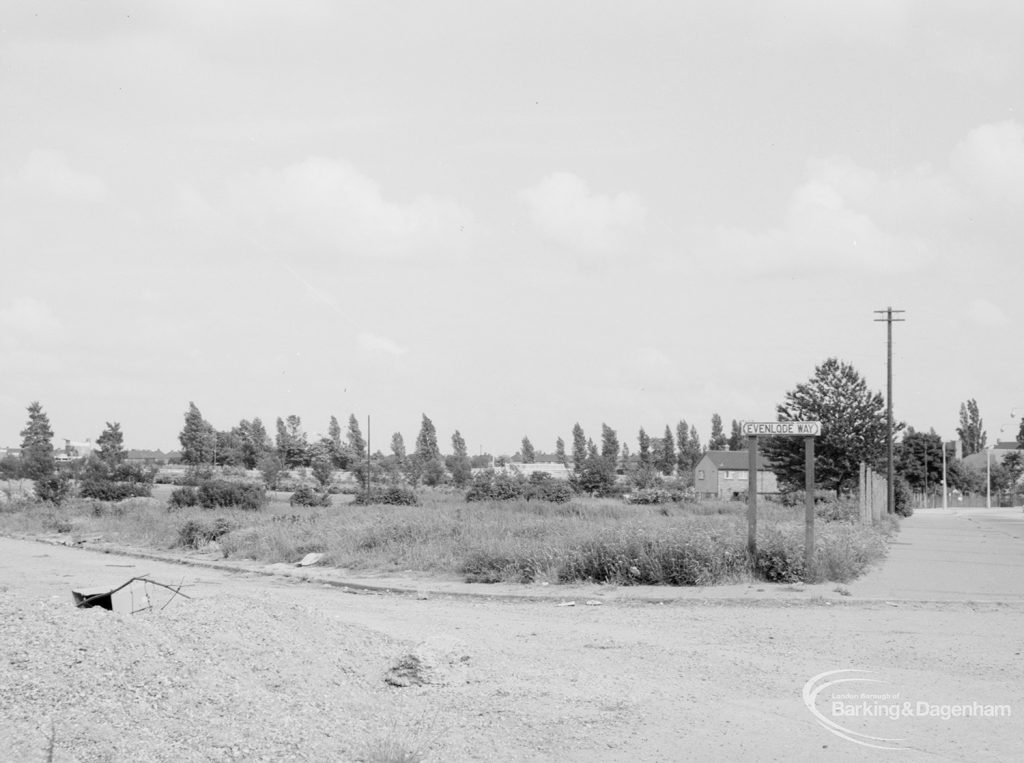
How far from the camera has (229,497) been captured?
45750 mm

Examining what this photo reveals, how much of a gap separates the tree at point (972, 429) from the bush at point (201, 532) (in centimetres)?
16316


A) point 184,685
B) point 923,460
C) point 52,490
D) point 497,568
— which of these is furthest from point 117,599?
point 923,460

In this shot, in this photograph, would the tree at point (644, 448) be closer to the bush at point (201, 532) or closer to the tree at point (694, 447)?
the tree at point (694, 447)

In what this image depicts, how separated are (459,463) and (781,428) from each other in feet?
325

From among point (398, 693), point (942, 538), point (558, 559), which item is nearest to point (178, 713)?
point (398, 693)

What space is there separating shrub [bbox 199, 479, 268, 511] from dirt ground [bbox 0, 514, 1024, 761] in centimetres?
3623

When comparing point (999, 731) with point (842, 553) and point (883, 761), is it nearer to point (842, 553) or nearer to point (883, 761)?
point (883, 761)

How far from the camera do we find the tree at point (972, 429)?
169000 mm


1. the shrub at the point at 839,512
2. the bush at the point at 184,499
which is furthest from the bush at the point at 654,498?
the shrub at the point at 839,512

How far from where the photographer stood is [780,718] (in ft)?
22.8

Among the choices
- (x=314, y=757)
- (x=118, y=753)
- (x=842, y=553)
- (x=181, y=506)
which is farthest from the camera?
(x=181, y=506)

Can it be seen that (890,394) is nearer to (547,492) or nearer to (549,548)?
(547,492)

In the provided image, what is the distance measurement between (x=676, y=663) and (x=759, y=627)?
2.65 metres

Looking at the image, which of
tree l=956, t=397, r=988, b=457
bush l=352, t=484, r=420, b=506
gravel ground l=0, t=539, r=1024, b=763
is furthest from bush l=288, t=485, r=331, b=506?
tree l=956, t=397, r=988, b=457
